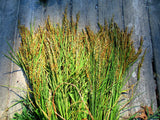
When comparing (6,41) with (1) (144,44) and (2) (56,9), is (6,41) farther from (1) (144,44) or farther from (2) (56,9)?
(1) (144,44)

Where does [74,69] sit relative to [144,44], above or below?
below

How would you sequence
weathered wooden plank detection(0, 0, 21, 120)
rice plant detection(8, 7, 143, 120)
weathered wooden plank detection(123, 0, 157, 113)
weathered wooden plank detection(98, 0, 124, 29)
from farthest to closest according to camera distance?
weathered wooden plank detection(98, 0, 124, 29) → weathered wooden plank detection(0, 0, 21, 120) → weathered wooden plank detection(123, 0, 157, 113) → rice plant detection(8, 7, 143, 120)

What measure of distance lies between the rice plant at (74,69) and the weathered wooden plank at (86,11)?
0.27 feet

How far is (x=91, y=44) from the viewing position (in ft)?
5.98

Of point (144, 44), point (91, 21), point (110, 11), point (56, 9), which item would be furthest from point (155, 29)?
point (56, 9)

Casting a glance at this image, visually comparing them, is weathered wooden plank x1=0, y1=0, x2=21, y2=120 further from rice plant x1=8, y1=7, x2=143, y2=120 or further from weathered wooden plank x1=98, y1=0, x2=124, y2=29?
weathered wooden plank x1=98, y1=0, x2=124, y2=29

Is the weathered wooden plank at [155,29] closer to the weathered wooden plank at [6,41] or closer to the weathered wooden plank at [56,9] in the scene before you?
the weathered wooden plank at [56,9]

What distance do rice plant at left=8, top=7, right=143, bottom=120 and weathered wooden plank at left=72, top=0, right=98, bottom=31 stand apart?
0.08m

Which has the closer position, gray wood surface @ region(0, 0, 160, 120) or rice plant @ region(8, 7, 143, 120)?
rice plant @ region(8, 7, 143, 120)

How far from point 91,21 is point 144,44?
0.66 m

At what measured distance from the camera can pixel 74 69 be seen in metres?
1.70

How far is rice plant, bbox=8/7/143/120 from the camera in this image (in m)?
1.52

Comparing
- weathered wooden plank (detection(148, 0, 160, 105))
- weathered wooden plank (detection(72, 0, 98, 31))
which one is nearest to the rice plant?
weathered wooden plank (detection(72, 0, 98, 31))

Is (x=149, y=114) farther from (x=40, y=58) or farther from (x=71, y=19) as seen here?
(x=71, y=19)
